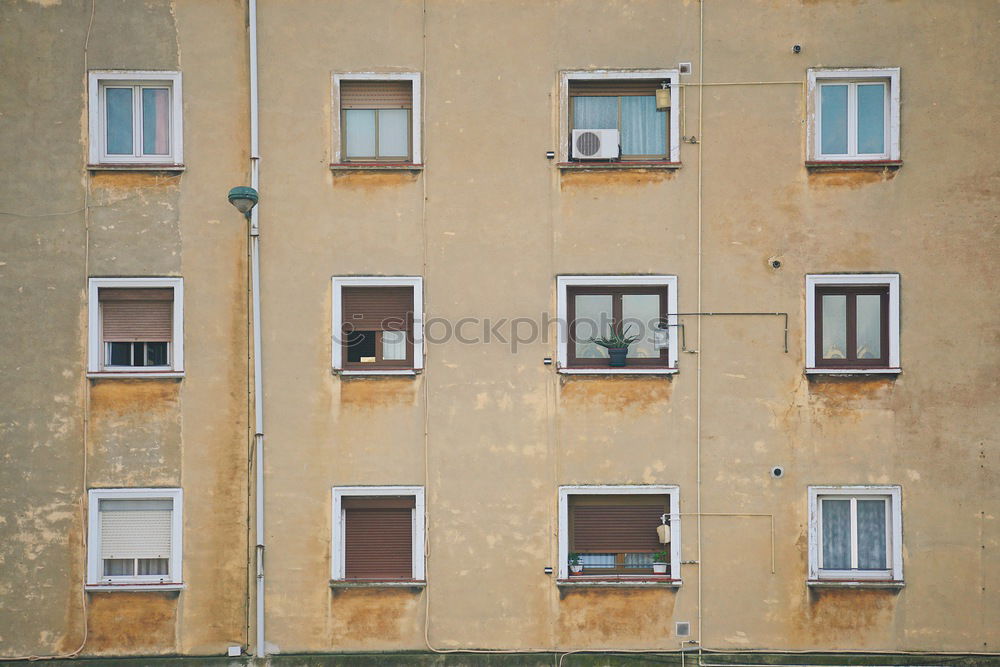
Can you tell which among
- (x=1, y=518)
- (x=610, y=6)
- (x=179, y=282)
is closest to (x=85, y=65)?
(x=179, y=282)

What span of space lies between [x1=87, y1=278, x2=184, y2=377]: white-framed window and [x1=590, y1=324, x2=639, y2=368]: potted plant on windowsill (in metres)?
5.53

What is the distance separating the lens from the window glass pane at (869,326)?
40.3ft

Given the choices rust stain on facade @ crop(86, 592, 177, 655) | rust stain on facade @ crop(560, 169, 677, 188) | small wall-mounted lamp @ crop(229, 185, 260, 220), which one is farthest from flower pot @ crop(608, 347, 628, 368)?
rust stain on facade @ crop(86, 592, 177, 655)

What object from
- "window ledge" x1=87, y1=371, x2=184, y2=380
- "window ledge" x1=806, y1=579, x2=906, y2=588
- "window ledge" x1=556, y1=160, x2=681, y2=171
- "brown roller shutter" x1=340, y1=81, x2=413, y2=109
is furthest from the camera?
"brown roller shutter" x1=340, y1=81, x2=413, y2=109

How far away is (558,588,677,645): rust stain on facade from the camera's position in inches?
477

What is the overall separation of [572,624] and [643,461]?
2.31 metres

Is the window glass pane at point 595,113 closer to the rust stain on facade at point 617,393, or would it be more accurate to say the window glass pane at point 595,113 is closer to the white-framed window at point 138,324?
the rust stain on facade at point 617,393

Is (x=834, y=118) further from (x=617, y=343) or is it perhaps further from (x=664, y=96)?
(x=617, y=343)

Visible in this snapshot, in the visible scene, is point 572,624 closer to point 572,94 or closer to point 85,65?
point 572,94

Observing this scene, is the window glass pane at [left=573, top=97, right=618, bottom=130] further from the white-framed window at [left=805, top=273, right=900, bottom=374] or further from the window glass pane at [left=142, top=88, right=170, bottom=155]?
the window glass pane at [left=142, top=88, right=170, bottom=155]

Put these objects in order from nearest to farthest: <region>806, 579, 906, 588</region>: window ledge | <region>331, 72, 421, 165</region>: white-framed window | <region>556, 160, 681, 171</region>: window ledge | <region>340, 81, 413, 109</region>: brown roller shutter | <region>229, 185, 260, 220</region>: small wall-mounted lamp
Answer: <region>229, 185, 260, 220</region>: small wall-mounted lamp
<region>806, 579, 906, 588</region>: window ledge
<region>556, 160, 681, 171</region>: window ledge
<region>331, 72, 421, 165</region>: white-framed window
<region>340, 81, 413, 109</region>: brown roller shutter

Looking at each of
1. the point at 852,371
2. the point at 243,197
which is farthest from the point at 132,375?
the point at 852,371

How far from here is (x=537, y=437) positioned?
39.9 feet

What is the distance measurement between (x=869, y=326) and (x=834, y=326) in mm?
456
